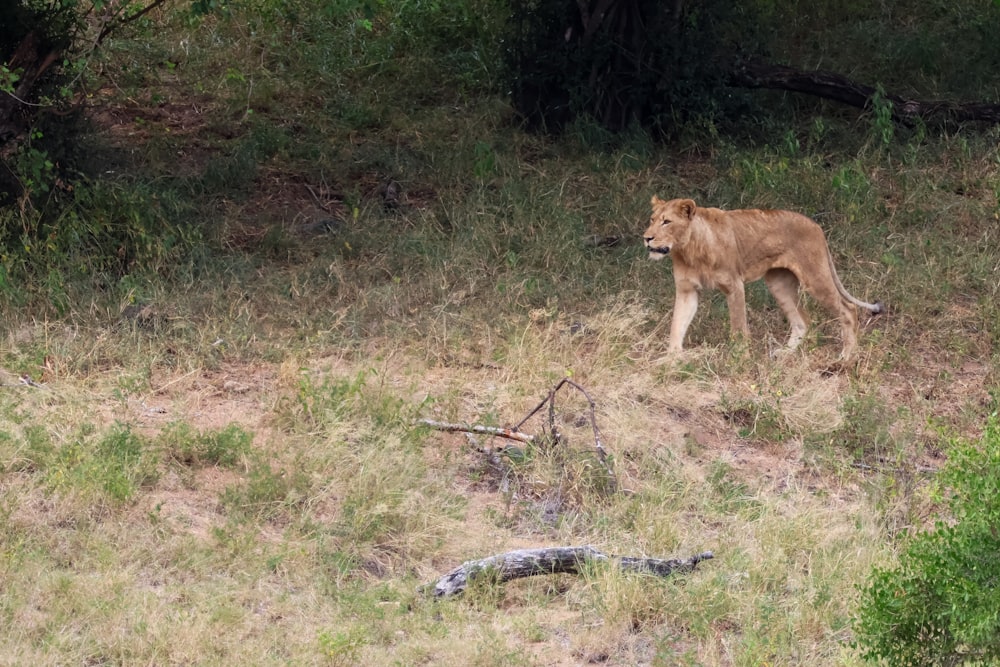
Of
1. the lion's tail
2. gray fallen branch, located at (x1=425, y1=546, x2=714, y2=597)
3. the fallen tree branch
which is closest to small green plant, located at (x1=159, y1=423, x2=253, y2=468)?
the fallen tree branch

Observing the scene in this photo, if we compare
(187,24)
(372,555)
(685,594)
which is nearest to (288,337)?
(372,555)

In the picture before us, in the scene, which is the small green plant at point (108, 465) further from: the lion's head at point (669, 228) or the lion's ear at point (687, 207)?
the lion's ear at point (687, 207)

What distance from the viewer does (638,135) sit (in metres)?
11.7

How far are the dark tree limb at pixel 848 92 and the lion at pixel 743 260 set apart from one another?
3468mm

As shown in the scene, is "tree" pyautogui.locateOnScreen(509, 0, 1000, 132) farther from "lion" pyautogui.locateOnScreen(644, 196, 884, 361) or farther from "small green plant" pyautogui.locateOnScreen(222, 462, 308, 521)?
"small green plant" pyautogui.locateOnScreen(222, 462, 308, 521)

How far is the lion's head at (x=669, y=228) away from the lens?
8.29 meters

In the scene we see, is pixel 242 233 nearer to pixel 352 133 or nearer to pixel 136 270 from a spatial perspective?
pixel 136 270

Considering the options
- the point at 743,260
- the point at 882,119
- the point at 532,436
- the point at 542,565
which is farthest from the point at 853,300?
the point at 542,565

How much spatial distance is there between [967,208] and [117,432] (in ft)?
21.2

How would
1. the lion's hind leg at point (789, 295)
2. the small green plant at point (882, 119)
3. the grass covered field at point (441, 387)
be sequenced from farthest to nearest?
the small green plant at point (882, 119), the lion's hind leg at point (789, 295), the grass covered field at point (441, 387)

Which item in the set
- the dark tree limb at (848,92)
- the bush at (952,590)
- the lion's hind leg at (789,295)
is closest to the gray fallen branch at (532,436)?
the lion's hind leg at (789,295)

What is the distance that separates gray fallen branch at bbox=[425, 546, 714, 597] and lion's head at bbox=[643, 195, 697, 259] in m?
2.71

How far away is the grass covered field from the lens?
5637 millimetres

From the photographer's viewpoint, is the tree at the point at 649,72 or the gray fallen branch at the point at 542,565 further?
the tree at the point at 649,72
